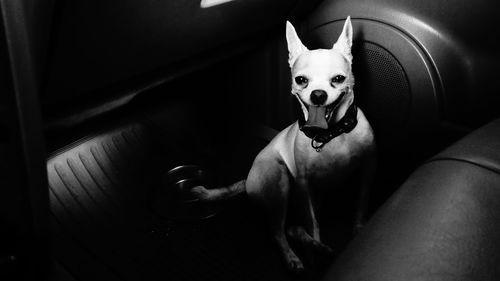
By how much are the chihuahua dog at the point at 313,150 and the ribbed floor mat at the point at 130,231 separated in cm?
10

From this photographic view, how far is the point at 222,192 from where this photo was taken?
5.10 ft

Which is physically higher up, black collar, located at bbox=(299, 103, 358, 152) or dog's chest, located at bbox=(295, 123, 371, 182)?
black collar, located at bbox=(299, 103, 358, 152)

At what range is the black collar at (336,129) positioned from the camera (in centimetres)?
A: 124

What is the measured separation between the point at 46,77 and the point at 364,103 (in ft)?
2.83

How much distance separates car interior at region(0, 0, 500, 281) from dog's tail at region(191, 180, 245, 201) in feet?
0.09

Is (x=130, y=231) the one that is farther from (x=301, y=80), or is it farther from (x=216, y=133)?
(x=301, y=80)

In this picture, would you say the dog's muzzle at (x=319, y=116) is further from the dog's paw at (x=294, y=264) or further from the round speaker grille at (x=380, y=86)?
the dog's paw at (x=294, y=264)

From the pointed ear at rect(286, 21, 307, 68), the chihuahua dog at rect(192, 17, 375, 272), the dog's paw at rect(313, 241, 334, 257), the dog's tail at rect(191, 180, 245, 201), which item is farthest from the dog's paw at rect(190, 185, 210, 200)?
the pointed ear at rect(286, 21, 307, 68)

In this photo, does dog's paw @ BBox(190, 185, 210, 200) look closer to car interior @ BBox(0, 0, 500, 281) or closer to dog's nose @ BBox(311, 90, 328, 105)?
car interior @ BBox(0, 0, 500, 281)

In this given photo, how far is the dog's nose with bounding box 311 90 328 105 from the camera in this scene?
116cm

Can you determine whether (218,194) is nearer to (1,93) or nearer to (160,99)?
(160,99)

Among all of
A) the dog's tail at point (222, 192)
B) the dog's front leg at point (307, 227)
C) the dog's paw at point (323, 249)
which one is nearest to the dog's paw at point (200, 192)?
the dog's tail at point (222, 192)

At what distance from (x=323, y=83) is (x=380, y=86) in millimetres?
306

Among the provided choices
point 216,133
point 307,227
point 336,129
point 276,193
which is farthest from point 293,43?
point 216,133
